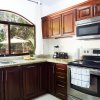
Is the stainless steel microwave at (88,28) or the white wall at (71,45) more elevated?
the stainless steel microwave at (88,28)

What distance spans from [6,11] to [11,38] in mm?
A: 704

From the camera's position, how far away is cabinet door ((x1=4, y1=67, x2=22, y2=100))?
8.94 ft

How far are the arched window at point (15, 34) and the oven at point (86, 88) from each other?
63.9 inches

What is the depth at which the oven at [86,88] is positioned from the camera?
7.66ft

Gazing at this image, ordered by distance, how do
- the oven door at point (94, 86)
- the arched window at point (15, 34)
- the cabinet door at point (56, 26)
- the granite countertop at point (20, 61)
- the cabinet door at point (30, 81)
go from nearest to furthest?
1. the oven door at point (94, 86)
2. the granite countertop at point (20, 61)
3. the cabinet door at point (30, 81)
4. the arched window at point (15, 34)
5. the cabinet door at point (56, 26)

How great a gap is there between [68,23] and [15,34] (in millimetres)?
1468

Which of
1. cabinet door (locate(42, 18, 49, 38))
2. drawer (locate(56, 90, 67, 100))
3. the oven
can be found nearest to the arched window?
cabinet door (locate(42, 18, 49, 38))

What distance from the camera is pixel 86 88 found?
2.49 m

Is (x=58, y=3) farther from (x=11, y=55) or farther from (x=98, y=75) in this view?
(x=98, y=75)

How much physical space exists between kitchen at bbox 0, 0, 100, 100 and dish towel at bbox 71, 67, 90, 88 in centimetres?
63

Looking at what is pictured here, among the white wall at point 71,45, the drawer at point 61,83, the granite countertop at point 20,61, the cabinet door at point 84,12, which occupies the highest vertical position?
the cabinet door at point 84,12

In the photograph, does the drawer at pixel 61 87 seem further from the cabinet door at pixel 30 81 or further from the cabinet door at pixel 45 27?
the cabinet door at pixel 45 27

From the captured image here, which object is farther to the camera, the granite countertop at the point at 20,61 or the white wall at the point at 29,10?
the white wall at the point at 29,10

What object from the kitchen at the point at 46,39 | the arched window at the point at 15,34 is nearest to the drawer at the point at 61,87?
the kitchen at the point at 46,39
